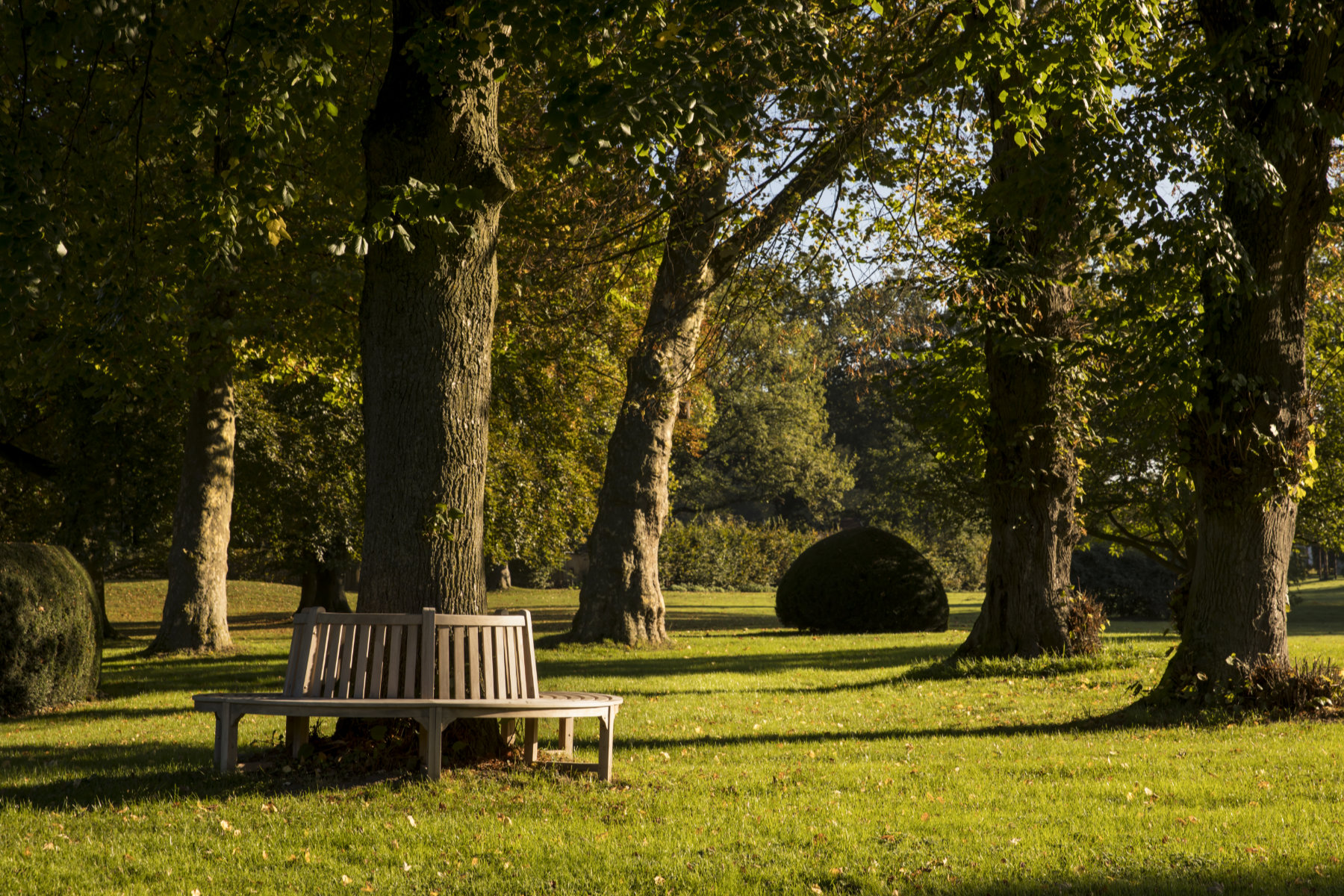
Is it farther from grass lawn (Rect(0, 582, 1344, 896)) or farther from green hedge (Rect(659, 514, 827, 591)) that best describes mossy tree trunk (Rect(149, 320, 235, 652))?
green hedge (Rect(659, 514, 827, 591))

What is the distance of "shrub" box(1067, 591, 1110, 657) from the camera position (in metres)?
12.8

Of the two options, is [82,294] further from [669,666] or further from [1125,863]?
[1125,863]

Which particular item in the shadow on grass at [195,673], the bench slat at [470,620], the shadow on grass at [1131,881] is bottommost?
the shadow on grass at [195,673]

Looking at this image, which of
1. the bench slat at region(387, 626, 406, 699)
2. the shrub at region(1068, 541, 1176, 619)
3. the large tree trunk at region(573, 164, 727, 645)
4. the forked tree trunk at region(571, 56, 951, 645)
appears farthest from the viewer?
the shrub at region(1068, 541, 1176, 619)

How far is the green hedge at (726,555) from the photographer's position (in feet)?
140

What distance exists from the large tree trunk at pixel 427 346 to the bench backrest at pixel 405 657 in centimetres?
41

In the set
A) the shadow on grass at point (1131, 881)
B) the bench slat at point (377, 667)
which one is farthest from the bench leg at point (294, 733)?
the shadow on grass at point (1131, 881)

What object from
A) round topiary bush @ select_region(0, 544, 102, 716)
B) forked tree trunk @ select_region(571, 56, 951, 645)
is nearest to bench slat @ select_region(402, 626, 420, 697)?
round topiary bush @ select_region(0, 544, 102, 716)

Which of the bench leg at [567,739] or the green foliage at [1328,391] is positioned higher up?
the green foliage at [1328,391]

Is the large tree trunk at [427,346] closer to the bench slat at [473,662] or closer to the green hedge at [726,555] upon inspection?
the bench slat at [473,662]

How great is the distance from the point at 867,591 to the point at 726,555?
22.3 meters

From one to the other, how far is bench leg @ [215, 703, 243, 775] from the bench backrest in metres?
0.34

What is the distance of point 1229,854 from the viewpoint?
4.66m

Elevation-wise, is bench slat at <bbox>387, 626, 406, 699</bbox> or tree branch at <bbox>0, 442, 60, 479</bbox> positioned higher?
tree branch at <bbox>0, 442, 60, 479</bbox>
